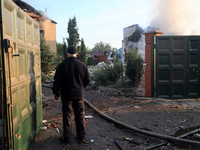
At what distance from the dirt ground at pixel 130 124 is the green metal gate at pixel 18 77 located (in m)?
0.70

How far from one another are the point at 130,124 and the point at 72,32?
106 feet

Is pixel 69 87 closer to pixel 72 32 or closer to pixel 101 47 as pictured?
pixel 72 32

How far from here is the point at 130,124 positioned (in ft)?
15.5

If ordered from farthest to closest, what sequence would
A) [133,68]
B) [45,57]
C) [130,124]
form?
[45,57]
[133,68]
[130,124]

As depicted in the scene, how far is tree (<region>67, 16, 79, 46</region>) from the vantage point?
3438 centimetres

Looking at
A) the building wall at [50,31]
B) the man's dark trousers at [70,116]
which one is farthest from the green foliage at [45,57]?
the building wall at [50,31]

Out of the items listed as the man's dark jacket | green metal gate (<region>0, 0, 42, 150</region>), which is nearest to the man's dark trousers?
the man's dark jacket

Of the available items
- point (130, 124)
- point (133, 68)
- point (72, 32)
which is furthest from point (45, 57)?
point (72, 32)

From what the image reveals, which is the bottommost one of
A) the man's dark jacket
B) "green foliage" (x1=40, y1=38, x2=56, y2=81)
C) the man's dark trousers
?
the man's dark trousers

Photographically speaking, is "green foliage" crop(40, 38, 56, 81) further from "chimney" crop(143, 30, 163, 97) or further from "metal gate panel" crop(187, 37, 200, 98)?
"metal gate panel" crop(187, 37, 200, 98)

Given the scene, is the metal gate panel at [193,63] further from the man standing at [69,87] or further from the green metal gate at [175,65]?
Answer: the man standing at [69,87]

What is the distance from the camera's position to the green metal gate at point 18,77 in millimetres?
2258

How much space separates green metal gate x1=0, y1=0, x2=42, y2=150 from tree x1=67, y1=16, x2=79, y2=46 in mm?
31056

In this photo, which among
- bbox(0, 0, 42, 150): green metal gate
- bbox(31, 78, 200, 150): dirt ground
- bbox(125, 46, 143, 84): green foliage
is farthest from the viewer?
bbox(125, 46, 143, 84): green foliage
